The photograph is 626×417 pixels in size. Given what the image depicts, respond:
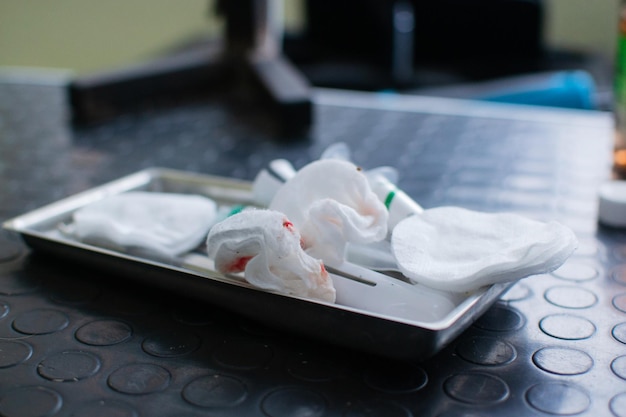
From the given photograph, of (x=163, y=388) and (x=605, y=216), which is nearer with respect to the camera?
(x=163, y=388)

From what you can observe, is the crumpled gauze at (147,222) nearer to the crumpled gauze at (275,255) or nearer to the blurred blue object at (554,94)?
the crumpled gauze at (275,255)

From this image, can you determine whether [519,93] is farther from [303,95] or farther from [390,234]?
[390,234]

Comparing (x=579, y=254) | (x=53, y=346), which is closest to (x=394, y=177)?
(x=579, y=254)

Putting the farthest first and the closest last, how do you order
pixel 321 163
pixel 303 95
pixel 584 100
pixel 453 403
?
pixel 584 100
pixel 303 95
pixel 321 163
pixel 453 403

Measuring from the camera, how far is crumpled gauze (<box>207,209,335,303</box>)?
52cm

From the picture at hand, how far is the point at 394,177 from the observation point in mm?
670

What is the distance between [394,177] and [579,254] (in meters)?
0.20

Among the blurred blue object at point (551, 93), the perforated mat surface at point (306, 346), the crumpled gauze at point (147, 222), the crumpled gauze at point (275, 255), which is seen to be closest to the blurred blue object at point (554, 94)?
the blurred blue object at point (551, 93)

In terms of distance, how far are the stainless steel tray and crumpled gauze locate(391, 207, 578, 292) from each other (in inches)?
0.7

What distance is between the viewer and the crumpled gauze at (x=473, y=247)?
0.53 metres

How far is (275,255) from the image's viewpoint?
522 millimetres

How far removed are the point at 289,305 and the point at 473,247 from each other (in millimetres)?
155

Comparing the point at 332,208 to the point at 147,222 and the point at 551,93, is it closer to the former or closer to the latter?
the point at 147,222

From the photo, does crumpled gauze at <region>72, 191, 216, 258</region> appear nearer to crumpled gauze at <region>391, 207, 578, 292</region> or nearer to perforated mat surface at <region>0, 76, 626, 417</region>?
perforated mat surface at <region>0, 76, 626, 417</region>
